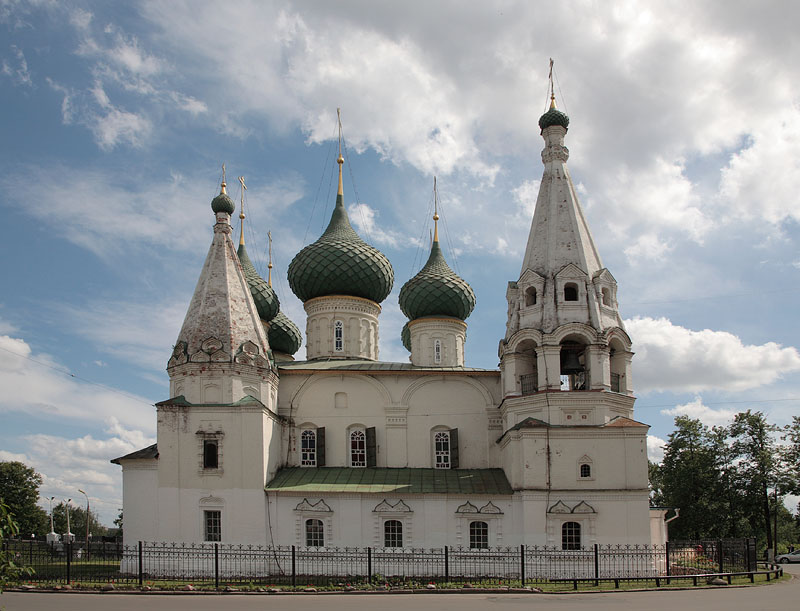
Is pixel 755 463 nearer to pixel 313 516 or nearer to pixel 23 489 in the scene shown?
pixel 313 516

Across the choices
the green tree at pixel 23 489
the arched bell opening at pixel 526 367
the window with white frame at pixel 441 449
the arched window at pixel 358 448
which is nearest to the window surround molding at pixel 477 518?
the window with white frame at pixel 441 449

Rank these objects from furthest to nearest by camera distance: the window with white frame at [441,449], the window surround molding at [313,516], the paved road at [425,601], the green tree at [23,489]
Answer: the green tree at [23,489], the window with white frame at [441,449], the window surround molding at [313,516], the paved road at [425,601]

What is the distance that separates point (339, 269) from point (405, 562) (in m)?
10.7

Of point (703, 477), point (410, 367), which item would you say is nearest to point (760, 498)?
point (703, 477)

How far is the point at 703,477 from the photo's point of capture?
34094 millimetres

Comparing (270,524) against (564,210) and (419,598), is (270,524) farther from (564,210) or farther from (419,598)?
(564,210)

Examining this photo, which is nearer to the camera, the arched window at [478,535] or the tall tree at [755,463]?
the arched window at [478,535]

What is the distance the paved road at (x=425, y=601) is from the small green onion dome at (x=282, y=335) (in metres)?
14.0

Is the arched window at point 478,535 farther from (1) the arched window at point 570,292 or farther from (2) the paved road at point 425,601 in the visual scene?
(1) the arched window at point 570,292

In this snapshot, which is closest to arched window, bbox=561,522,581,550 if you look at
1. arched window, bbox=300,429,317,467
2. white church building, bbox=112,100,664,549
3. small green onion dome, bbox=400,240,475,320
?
white church building, bbox=112,100,664,549

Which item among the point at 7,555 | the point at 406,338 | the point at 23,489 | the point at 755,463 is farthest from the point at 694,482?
the point at 23,489

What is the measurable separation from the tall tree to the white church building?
9.80 m

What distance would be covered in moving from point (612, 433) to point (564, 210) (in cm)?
711

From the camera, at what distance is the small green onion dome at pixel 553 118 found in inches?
999
